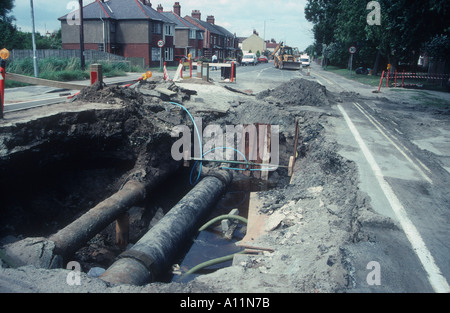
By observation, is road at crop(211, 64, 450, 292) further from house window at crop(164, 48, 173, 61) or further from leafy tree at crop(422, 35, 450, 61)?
house window at crop(164, 48, 173, 61)

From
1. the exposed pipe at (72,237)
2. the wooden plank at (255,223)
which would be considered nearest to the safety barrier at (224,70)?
the exposed pipe at (72,237)

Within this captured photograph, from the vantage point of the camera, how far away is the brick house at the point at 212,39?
61.9 metres

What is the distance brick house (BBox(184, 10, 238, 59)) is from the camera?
203ft

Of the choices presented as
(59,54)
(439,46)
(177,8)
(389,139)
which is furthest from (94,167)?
(177,8)

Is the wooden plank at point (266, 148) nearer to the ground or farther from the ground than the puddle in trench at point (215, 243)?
farther from the ground

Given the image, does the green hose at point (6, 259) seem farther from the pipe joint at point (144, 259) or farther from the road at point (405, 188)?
the road at point (405, 188)

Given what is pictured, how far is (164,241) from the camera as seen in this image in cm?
567

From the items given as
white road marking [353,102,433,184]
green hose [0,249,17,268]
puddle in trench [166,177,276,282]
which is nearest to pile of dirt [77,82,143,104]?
puddle in trench [166,177,276,282]

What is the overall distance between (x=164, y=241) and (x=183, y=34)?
5207 centimetres

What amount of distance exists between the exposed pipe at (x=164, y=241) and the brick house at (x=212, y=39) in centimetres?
5678

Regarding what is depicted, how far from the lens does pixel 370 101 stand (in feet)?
52.5

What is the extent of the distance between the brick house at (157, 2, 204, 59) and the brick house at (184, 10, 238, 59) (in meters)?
5.11

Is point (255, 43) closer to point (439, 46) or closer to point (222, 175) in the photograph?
point (439, 46)

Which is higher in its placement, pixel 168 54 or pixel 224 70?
pixel 168 54
